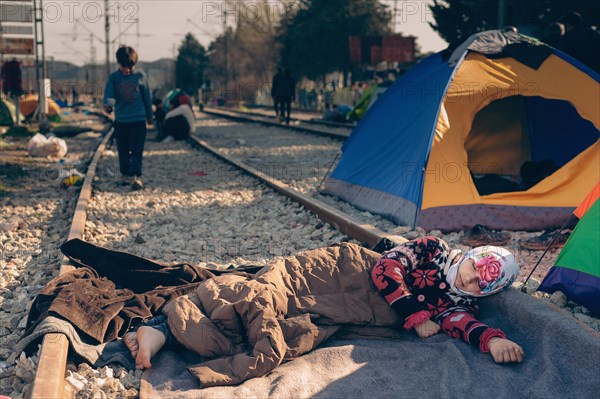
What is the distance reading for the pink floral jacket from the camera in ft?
12.1

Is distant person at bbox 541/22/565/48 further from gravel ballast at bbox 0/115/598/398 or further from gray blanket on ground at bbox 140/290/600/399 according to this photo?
gray blanket on ground at bbox 140/290/600/399

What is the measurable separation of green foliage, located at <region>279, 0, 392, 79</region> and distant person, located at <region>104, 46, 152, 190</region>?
41069 mm

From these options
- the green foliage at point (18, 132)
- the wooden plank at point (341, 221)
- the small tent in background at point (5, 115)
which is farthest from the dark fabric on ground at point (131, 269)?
the small tent in background at point (5, 115)

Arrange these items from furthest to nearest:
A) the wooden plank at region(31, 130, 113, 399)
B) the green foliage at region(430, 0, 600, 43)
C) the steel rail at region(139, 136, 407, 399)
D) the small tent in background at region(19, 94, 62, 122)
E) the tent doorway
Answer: the small tent in background at region(19, 94, 62, 122), the green foliage at region(430, 0, 600, 43), the tent doorway, the steel rail at region(139, 136, 407, 399), the wooden plank at region(31, 130, 113, 399)

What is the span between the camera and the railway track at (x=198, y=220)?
5695mm

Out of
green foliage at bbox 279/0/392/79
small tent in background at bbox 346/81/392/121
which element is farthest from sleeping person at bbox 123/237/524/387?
green foliage at bbox 279/0/392/79

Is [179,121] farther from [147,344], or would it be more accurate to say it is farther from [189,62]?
[189,62]

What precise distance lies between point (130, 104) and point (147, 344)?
5931 mm

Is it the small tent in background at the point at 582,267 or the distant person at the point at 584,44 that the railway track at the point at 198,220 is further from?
the distant person at the point at 584,44

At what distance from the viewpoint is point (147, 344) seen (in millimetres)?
3340

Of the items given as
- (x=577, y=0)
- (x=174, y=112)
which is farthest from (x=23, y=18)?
(x=577, y=0)

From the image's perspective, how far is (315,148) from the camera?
47.4ft

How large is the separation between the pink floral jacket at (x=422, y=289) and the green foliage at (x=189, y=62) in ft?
255

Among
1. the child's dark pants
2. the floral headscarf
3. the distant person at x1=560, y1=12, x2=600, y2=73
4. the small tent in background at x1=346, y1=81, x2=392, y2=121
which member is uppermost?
the distant person at x1=560, y1=12, x2=600, y2=73
